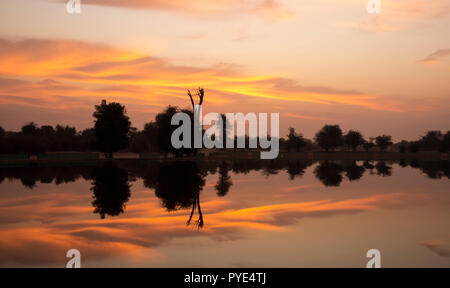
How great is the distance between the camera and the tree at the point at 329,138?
512 ft

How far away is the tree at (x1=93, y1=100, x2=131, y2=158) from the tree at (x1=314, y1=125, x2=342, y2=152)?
99686mm

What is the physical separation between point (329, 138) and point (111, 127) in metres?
104

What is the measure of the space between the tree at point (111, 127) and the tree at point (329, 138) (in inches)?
3925

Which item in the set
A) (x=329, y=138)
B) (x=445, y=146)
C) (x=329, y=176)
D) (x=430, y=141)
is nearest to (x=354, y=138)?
(x=329, y=138)

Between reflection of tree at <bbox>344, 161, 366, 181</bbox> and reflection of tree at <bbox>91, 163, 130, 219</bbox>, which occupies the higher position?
reflection of tree at <bbox>91, 163, 130, 219</bbox>

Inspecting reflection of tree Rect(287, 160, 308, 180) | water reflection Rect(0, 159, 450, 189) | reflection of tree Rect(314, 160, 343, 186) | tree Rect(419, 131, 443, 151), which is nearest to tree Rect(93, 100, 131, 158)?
water reflection Rect(0, 159, 450, 189)

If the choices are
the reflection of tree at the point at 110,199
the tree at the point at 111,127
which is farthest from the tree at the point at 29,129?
the reflection of tree at the point at 110,199

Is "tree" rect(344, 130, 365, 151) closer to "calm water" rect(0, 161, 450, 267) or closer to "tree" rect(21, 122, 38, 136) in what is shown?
"tree" rect(21, 122, 38, 136)

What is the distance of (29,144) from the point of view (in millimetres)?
71688

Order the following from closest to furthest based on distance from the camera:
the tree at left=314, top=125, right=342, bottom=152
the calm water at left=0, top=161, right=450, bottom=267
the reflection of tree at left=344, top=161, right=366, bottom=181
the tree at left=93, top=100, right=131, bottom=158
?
the calm water at left=0, top=161, right=450, bottom=267 → the reflection of tree at left=344, top=161, right=366, bottom=181 → the tree at left=93, top=100, right=131, bottom=158 → the tree at left=314, top=125, right=342, bottom=152

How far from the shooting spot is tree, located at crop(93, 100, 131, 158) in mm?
69750

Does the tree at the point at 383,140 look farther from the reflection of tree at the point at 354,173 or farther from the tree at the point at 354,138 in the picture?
the reflection of tree at the point at 354,173

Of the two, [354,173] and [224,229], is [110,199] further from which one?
[354,173]
